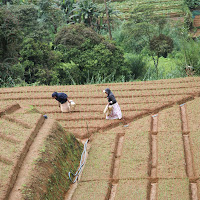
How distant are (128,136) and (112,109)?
103 cm

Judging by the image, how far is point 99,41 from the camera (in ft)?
49.9

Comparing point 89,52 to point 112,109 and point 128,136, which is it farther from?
point 128,136

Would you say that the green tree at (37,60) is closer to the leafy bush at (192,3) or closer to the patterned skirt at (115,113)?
the patterned skirt at (115,113)

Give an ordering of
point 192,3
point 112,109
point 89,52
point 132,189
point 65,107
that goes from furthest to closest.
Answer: point 192,3, point 89,52, point 65,107, point 112,109, point 132,189

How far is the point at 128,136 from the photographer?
7.32 m

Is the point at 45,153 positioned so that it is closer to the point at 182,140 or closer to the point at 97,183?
the point at 97,183

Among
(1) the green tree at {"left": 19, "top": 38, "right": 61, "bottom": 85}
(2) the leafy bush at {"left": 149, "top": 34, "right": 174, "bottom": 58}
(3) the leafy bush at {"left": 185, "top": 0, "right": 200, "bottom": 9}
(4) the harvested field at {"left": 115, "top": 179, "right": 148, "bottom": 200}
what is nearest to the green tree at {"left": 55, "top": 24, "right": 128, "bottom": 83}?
(1) the green tree at {"left": 19, "top": 38, "right": 61, "bottom": 85}

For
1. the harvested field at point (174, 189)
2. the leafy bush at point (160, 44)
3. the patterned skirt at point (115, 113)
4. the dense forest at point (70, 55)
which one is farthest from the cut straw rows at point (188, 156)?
the leafy bush at point (160, 44)

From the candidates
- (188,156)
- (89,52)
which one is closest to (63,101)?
(188,156)

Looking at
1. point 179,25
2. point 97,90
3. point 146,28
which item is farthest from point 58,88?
point 179,25

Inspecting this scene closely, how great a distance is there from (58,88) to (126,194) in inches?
219

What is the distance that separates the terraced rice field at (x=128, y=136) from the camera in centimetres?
562

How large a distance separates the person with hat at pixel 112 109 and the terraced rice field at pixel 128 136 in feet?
0.53

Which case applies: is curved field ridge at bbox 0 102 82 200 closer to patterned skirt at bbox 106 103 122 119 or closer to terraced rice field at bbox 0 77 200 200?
terraced rice field at bbox 0 77 200 200
